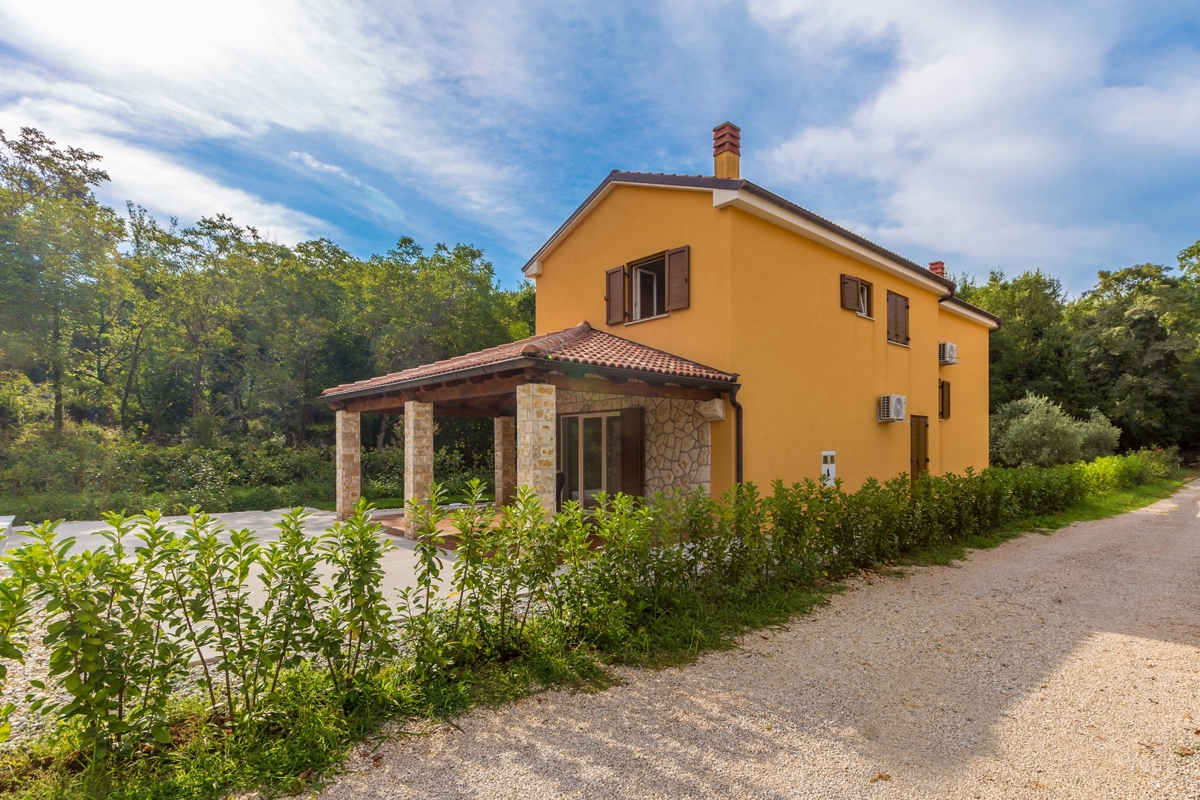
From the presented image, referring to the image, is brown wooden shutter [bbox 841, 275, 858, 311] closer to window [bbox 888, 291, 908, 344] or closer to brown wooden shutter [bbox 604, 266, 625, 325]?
window [bbox 888, 291, 908, 344]

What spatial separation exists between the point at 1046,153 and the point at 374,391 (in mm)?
12686

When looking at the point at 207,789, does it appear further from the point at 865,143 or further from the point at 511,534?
the point at 865,143

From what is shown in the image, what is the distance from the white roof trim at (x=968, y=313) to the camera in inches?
624

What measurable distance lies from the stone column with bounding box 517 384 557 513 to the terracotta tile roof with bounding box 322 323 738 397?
0.51 m

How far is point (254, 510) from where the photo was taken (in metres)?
14.2

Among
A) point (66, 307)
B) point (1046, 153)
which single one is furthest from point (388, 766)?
point (66, 307)

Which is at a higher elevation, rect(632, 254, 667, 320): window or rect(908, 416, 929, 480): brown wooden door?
rect(632, 254, 667, 320): window

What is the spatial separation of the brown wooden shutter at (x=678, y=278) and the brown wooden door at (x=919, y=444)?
778 centimetres

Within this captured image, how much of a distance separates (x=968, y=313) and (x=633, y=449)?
40.3 feet

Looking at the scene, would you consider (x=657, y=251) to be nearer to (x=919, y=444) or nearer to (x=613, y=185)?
(x=613, y=185)

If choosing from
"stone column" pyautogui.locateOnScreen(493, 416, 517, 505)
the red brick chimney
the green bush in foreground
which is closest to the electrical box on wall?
the green bush in foreground

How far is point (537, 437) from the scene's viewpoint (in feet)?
24.7

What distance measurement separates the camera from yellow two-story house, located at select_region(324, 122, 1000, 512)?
8823 mm

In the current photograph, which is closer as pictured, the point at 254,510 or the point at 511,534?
the point at 511,534
